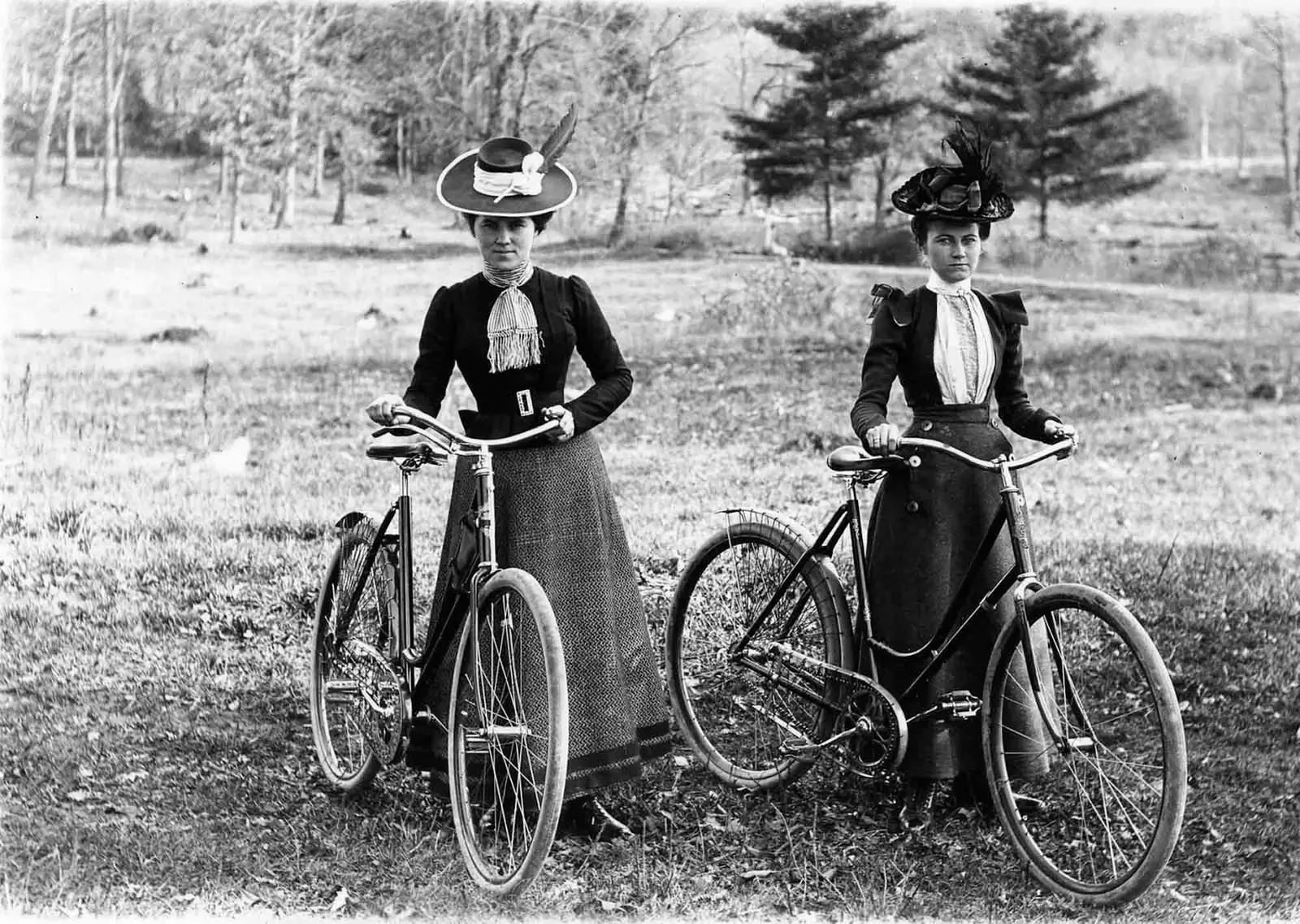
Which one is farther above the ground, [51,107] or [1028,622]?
[51,107]

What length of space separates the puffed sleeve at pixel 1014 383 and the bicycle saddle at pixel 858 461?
0.38 m

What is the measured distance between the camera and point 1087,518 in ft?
24.2

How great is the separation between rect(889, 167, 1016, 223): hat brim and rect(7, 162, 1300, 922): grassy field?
6.11ft

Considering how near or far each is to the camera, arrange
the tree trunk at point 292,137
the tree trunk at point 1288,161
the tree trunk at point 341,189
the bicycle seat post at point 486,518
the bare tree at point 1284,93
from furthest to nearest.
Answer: the tree trunk at point 1288,161
the bare tree at point 1284,93
the tree trunk at point 341,189
the tree trunk at point 292,137
the bicycle seat post at point 486,518

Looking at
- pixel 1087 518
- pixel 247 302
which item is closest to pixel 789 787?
pixel 1087 518

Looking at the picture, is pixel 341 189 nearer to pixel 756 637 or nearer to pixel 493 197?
pixel 493 197

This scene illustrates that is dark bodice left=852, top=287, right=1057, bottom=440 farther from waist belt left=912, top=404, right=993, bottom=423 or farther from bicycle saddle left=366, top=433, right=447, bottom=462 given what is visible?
bicycle saddle left=366, top=433, right=447, bottom=462

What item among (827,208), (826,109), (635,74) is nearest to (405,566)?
(635,74)

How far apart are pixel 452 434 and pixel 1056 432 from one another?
5.71 ft

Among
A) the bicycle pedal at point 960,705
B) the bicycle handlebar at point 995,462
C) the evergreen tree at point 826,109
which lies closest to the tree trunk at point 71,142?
the evergreen tree at point 826,109

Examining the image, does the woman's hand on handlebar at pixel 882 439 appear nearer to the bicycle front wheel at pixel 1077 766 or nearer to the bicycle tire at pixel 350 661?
the bicycle front wheel at pixel 1077 766

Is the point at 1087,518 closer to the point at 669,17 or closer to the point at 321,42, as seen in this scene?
the point at 669,17

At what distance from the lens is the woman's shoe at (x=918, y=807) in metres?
4.46

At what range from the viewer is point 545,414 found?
415 cm
